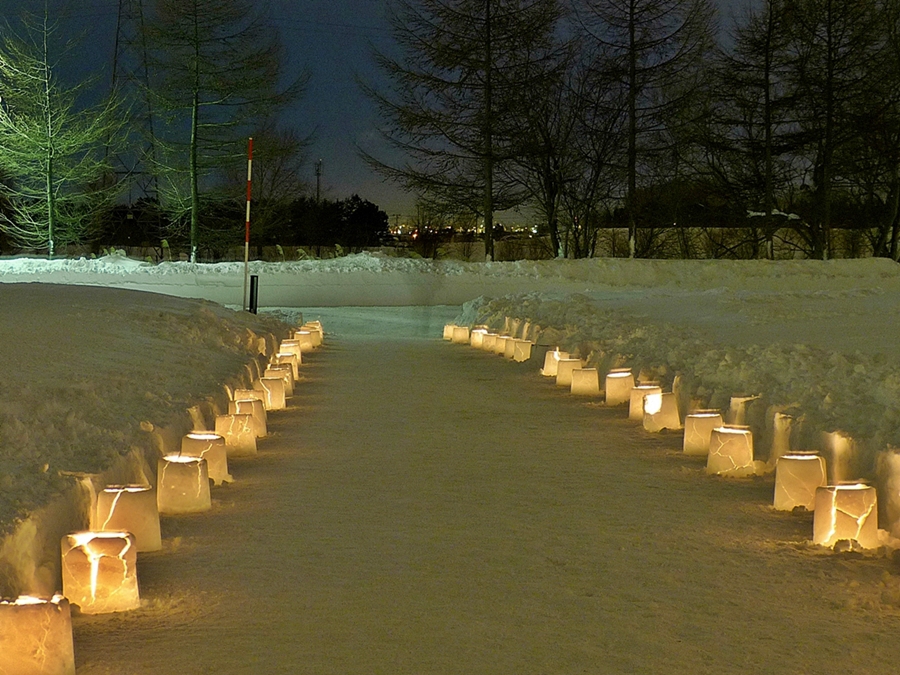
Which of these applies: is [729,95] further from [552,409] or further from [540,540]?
[540,540]

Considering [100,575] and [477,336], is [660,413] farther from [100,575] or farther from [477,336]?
[477,336]

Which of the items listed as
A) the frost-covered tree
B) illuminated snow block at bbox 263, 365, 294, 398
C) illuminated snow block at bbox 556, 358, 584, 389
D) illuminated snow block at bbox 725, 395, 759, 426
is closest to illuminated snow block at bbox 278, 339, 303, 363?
illuminated snow block at bbox 263, 365, 294, 398

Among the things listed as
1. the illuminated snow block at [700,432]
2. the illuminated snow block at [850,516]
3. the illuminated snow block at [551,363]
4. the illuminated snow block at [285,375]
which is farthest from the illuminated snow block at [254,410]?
the illuminated snow block at [551,363]

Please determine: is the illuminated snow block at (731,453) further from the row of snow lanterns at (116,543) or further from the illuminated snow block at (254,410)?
the illuminated snow block at (254,410)

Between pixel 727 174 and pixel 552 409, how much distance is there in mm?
30301

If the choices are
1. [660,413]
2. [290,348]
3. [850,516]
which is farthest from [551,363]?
[850,516]

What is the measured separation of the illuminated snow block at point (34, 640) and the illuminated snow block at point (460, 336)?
11.8 meters

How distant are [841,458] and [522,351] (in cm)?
693

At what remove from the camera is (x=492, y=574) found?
4.02m

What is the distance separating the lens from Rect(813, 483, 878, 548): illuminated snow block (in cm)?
431

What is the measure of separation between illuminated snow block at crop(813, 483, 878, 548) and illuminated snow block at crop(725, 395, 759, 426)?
2.01m

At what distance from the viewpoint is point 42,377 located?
6016mm

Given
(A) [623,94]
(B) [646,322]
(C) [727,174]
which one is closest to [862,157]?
(C) [727,174]

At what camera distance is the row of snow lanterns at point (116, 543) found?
Result: 287 cm
